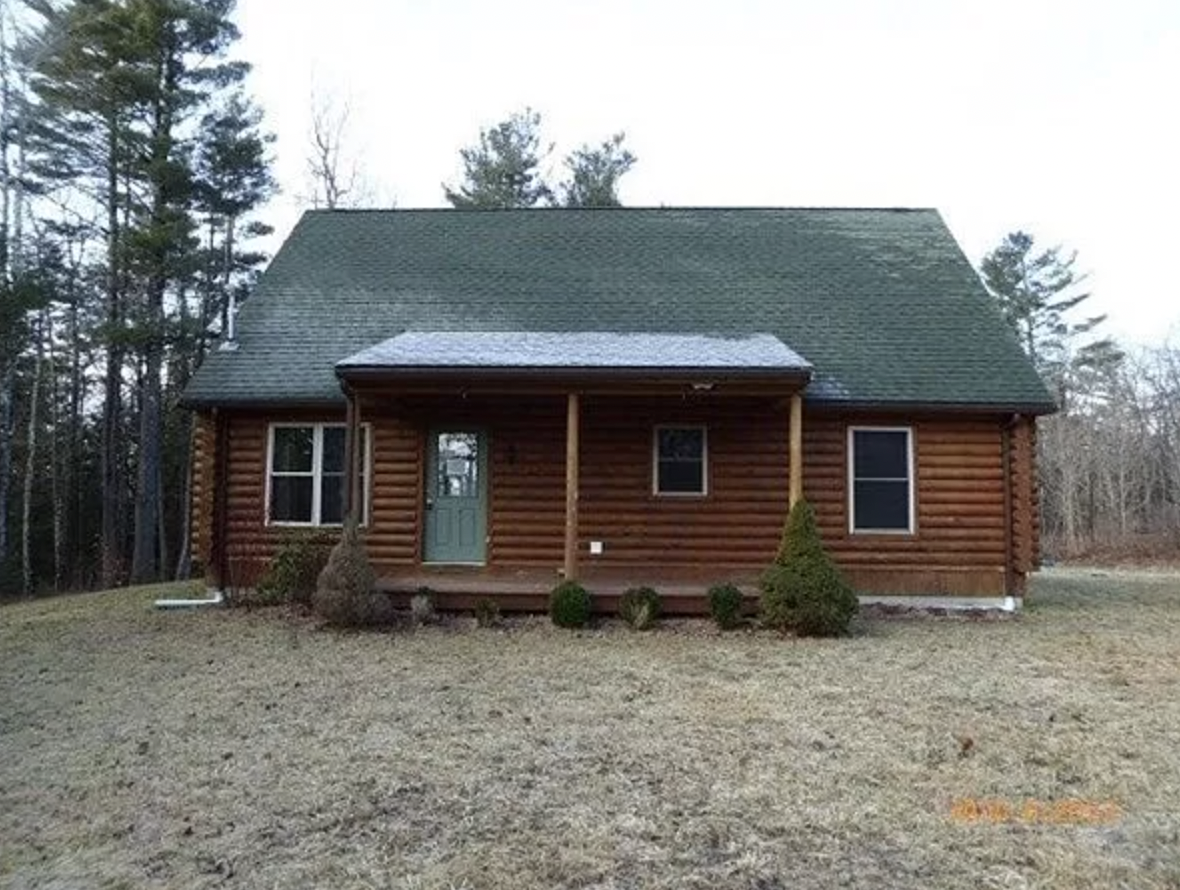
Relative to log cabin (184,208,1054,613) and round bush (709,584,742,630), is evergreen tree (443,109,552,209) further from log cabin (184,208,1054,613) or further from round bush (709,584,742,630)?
round bush (709,584,742,630)

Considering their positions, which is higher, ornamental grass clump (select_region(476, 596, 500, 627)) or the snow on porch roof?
the snow on porch roof

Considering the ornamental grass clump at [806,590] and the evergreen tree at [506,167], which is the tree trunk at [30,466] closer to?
the evergreen tree at [506,167]

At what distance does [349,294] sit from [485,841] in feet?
37.8

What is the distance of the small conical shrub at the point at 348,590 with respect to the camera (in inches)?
412

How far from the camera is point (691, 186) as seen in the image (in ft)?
116

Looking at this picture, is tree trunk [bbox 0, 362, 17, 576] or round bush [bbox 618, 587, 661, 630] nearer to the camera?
round bush [bbox 618, 587, 661, 630]

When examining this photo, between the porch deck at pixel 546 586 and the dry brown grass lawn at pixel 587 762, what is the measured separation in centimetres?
120

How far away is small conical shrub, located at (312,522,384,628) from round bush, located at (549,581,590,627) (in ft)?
6.61

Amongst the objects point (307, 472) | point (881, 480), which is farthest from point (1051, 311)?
point (307, 472)

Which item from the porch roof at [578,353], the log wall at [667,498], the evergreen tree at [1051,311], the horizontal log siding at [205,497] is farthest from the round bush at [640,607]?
the evergreen tree at [1051,311]

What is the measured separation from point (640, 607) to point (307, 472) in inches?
201

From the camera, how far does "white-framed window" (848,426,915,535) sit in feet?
41.2

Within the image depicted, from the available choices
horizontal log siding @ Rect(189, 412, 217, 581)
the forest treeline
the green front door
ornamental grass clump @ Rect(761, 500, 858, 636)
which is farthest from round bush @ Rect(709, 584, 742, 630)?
the forest treeline

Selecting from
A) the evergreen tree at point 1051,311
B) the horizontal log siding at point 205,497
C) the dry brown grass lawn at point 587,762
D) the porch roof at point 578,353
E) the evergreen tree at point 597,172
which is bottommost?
the dry brown grass lawn at point 587,762
